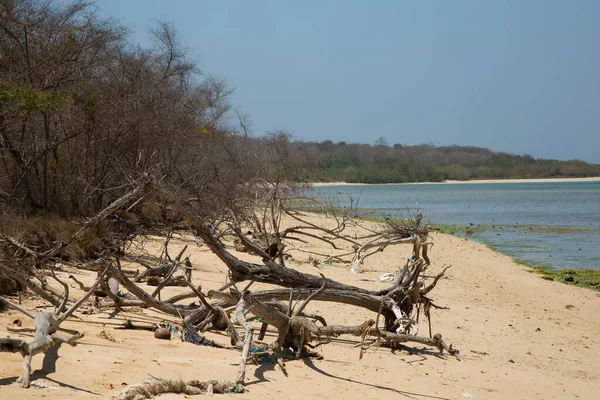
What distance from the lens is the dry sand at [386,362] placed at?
5242 millimetres

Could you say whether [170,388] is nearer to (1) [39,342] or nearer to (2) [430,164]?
(1) [39,342]

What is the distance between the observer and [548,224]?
33.7 meters

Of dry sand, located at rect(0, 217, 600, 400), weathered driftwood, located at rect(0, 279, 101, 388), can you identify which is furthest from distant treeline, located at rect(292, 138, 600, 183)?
weathered driftwood, located at rect(0, 279, 101, 388)

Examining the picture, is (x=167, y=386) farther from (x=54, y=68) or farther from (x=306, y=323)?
(x=54, y=68)

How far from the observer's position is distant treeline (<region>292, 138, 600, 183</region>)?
104m

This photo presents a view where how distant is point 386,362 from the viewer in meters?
7.14

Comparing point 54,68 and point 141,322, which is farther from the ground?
point 54,68

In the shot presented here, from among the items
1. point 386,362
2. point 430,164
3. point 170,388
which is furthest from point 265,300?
point 430,164

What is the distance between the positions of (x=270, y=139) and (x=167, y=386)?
31716 mm

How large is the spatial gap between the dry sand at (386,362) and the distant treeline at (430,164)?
265ft

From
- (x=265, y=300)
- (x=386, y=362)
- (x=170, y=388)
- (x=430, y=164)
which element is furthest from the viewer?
(x=430, y=164)

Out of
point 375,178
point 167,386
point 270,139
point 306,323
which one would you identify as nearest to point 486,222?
point 270,139

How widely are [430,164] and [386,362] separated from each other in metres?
110

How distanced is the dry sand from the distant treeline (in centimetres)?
8088
